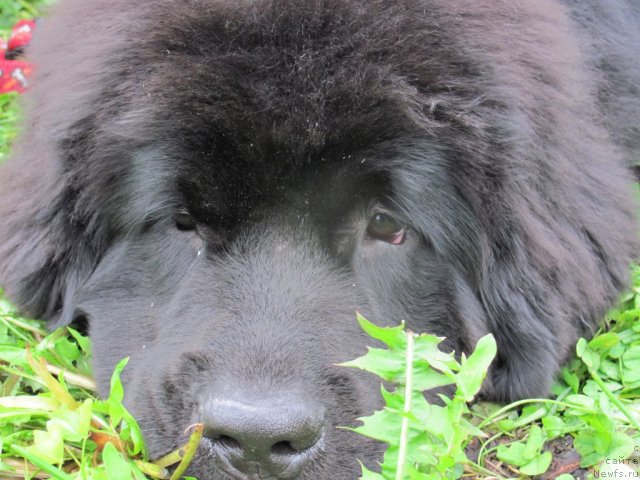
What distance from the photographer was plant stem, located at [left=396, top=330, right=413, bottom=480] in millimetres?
1827

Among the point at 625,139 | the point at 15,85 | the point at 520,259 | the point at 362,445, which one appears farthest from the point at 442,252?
the point at 15,85

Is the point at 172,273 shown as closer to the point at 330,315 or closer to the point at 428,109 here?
the point at 330,315

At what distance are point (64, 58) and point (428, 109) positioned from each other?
3.88ft

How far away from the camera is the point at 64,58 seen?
2.72 m

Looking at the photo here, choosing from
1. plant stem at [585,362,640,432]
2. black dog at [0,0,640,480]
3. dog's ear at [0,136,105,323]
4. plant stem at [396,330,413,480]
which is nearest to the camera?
plant stem at [396,330,413,480]

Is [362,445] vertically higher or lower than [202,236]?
lower

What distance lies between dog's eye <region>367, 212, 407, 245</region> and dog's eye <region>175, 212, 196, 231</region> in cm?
51

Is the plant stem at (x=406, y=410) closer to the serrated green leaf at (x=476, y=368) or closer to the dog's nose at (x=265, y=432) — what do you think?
the serrated green leaf at (x=476, y=368)

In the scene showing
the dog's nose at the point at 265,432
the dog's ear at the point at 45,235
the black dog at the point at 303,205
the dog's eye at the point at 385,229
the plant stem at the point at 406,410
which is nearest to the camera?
the plant stem at the point at 406,410

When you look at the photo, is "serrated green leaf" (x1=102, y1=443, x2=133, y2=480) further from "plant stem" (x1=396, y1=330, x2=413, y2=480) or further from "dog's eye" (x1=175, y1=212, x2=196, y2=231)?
"dog's eye" (x1=175, y1=212, x2=196, y2=231)

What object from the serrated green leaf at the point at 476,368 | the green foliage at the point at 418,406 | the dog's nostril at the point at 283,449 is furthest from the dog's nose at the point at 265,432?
the serrated green leaf at the point at 476,368

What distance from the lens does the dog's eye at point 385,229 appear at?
2.46 meters

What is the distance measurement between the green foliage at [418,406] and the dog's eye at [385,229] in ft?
1.98

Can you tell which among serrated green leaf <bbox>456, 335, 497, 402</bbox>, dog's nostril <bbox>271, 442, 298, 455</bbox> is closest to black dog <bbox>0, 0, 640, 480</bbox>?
dog's nostril <bbox>271, 442, 298, 455</bbox>
